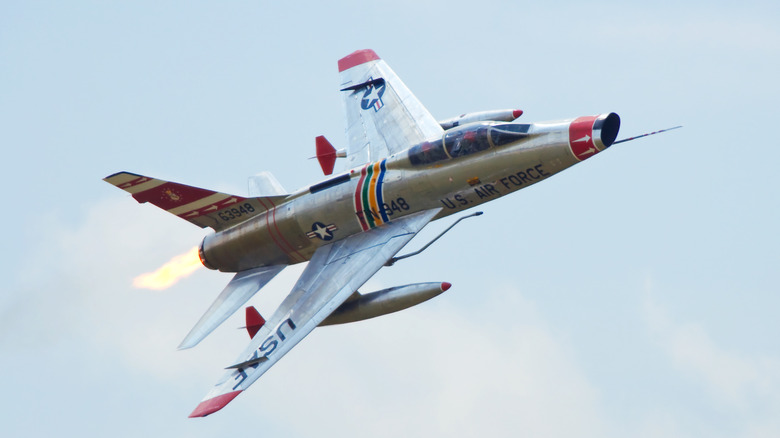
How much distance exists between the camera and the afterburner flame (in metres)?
40.5

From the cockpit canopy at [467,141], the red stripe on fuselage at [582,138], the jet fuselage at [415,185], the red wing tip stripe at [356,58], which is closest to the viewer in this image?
the red stripe on fuselage at [582,138]

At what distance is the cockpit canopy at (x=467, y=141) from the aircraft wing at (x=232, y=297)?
5862 mm

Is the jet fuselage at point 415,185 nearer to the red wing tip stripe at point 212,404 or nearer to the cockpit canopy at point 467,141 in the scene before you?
the cockpit canopy at point 467,141

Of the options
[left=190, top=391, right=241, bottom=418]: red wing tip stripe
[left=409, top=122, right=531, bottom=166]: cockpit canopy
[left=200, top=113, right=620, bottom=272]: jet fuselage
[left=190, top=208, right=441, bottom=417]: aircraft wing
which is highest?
[left=409, top=122, right=531, bottom=166]: cockpit canopy

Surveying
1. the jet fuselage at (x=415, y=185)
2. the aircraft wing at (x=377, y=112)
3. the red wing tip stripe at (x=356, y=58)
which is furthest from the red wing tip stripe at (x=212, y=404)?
the red wing tip stripe at (x=356, y=58)

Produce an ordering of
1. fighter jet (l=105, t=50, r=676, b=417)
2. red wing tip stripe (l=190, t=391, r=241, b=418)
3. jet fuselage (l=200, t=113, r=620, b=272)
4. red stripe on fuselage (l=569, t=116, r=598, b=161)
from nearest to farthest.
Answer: red stripe on fuselage (l=569, t=116, r=598, b=161) < red wing tip stripe (l=190, t=391, r=241, b=418) < jet fuselage (l=200, t=113, r=620, b=272) < fighter jet (l=105, t=50, r=676, b=417)

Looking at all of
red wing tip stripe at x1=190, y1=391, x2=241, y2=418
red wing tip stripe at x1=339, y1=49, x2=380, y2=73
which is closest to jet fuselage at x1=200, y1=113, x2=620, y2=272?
red wing tip stripe at x1=190, y1=391, x2=241, y2=418

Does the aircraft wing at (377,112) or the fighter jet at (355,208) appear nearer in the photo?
the fighter jet at (355,208)

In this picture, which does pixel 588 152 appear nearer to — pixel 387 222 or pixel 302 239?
pixel 387 222

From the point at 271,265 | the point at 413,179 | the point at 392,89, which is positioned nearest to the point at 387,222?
the point at 413,179

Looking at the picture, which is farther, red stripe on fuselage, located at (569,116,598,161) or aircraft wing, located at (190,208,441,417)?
aircraft wing, located at (190,208,441,417)

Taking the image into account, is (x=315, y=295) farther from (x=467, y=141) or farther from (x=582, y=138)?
(x=582, y=138)

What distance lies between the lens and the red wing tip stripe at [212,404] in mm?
33719

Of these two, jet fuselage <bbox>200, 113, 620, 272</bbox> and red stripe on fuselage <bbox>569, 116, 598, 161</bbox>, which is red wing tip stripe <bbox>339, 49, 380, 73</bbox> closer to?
jet fuselage <bbox>200, 113, 620, 272</bbox>
